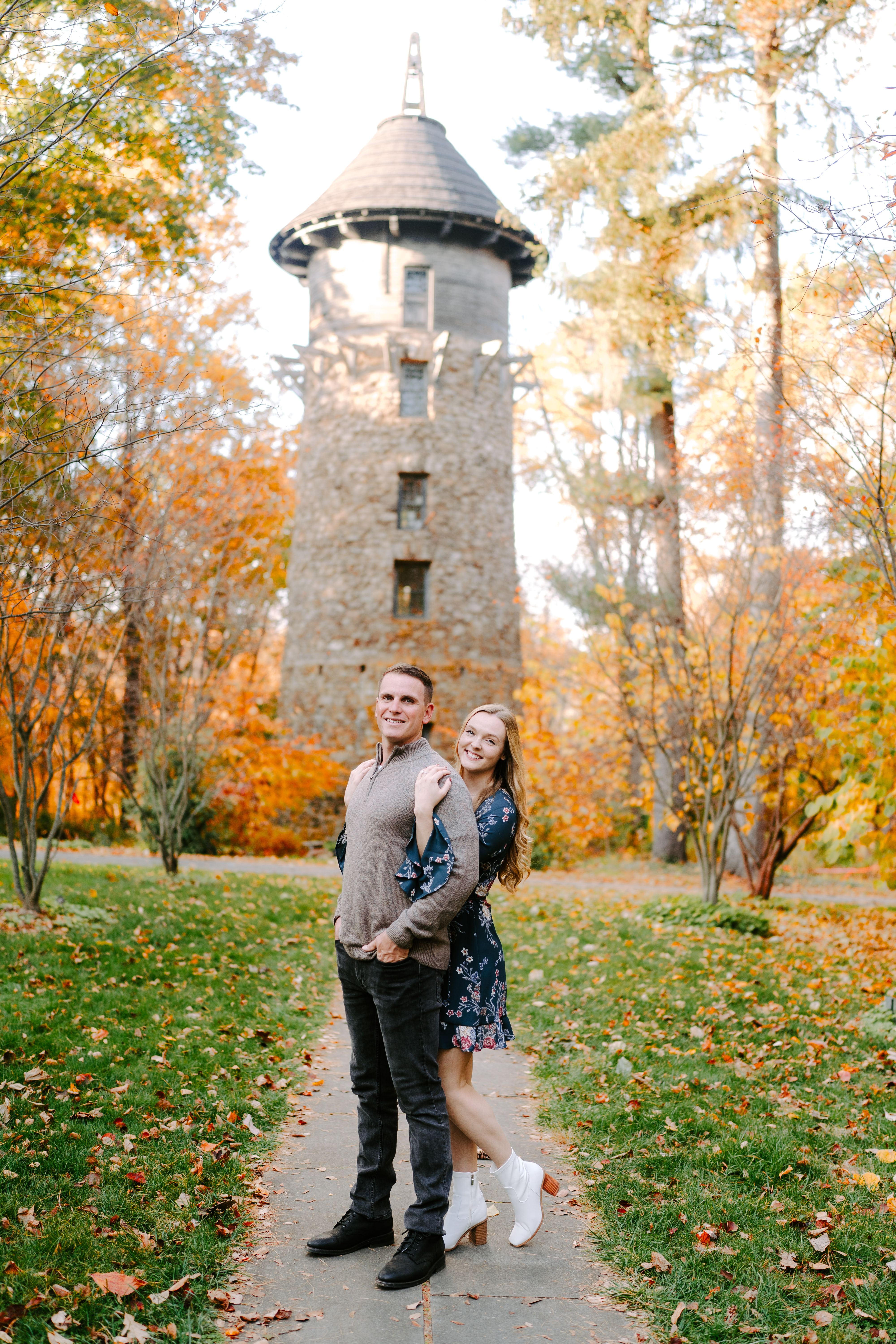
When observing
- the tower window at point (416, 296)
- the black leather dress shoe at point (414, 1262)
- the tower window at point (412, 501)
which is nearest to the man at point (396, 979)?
the black leather dress shoe at point (414, 1262)

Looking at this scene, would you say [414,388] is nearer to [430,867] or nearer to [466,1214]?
[430,867]

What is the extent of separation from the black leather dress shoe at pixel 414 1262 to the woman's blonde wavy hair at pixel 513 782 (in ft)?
3.61

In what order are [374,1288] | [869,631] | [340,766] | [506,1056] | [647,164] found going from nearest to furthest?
[374,1288] → [506,1056] → [869,631] → [647,164] → [340,766]

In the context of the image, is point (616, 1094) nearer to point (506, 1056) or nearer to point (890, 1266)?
point (506, 1056)

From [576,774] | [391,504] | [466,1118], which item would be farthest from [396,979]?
[391,504]

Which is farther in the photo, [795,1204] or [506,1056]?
[506,1056]

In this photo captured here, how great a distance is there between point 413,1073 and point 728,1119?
1944 millimetres

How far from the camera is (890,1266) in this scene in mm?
3184

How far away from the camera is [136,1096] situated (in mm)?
4477

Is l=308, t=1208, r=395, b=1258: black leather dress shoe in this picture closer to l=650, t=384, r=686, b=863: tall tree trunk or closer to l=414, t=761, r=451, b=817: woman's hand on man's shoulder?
l=414, t=761, r=451, b=817: woman's hand on man's shoulder

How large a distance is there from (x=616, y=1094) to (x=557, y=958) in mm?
3531

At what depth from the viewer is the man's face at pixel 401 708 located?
11.2 feet

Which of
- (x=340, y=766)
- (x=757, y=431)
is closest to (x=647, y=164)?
(x=757, y=431)

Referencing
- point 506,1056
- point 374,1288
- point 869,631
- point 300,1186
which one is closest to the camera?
point 374,1288
